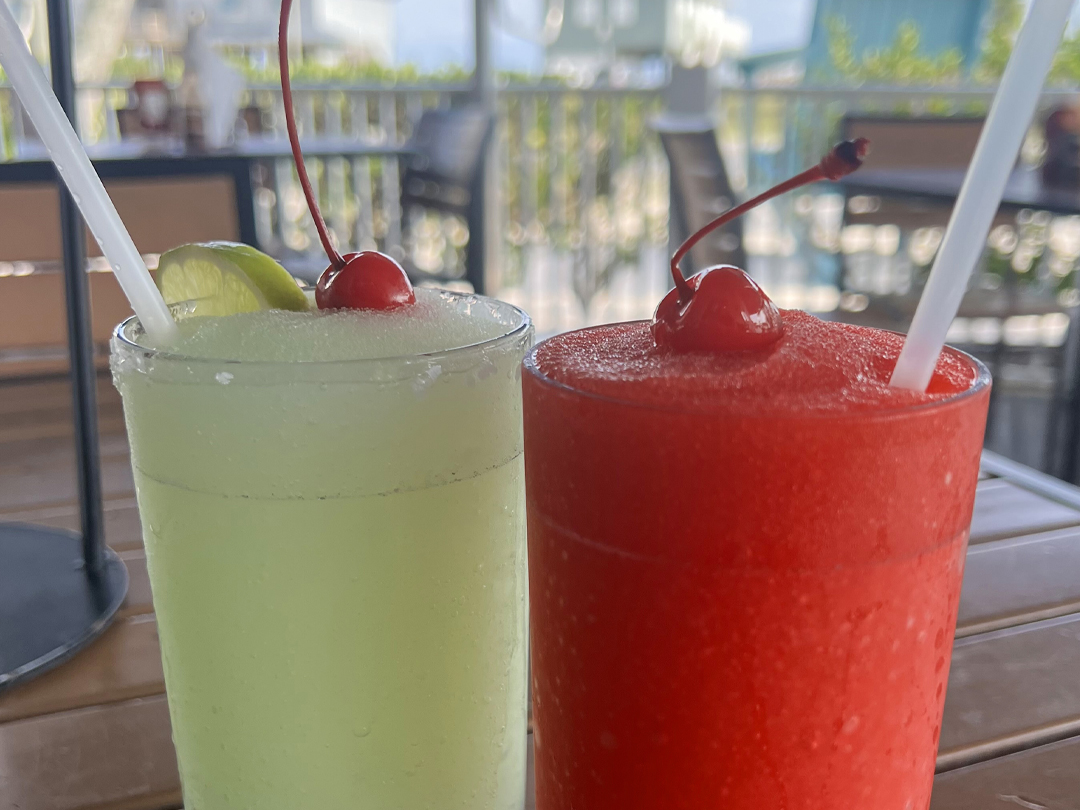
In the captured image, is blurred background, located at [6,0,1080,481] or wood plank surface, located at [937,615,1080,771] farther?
blurred background, located at [6,0,1080,481]

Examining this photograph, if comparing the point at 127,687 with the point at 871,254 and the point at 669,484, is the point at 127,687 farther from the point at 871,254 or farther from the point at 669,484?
the point at 871,254

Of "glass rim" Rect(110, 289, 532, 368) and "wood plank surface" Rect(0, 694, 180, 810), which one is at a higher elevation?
"glass rim" Rect(110, 289, 532, 368)

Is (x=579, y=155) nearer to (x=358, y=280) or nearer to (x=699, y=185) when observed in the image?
(x=699, y=185)

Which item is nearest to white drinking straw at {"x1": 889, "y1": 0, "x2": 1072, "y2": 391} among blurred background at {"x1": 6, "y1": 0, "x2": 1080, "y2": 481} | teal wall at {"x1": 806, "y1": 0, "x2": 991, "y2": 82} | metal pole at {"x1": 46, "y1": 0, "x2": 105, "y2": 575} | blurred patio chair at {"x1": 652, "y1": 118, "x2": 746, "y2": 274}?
metal pole at {"x1": 46, "y1": 0, "x2": 105, "y2": 575}

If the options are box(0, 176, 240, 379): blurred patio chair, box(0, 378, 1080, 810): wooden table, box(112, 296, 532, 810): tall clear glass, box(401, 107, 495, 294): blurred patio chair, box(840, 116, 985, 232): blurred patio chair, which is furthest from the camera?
box(840, 116, 985, 232): blurred patio chair

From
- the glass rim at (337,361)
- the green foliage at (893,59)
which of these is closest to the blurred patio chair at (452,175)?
the glass rim at (337,361)

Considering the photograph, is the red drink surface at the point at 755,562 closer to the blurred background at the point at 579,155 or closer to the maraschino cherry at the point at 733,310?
the maraschino cherry at the point at 733,310

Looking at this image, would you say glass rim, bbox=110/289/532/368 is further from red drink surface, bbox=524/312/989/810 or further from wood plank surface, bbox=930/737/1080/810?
wood plank surface, bbox=930/737/1080/810
